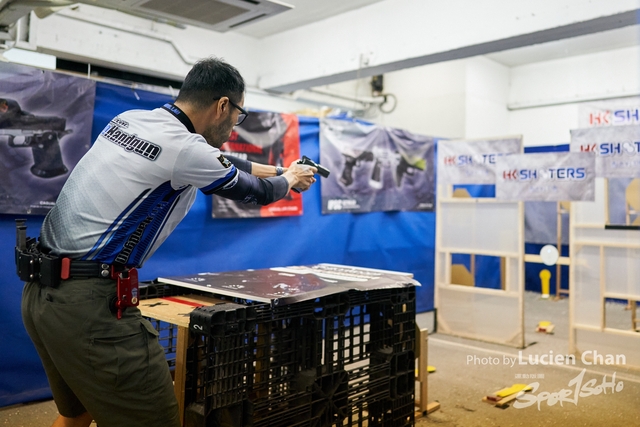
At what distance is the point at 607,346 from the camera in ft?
13.1

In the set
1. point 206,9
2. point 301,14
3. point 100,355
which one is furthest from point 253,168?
point 301,14

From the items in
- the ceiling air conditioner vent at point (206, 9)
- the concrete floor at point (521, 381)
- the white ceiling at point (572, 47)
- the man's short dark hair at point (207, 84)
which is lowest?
the concrete floor at point (521, 381)

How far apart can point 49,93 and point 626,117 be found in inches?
150

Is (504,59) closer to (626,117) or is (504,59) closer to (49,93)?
(626,117)

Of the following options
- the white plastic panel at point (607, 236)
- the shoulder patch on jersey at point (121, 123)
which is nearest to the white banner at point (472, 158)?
the white plastic panel at point (607, 236)

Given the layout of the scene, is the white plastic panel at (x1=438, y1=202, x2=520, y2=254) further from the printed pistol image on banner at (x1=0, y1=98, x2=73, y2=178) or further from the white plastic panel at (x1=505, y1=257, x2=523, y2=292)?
the printed pistol image on banner at (x1=0, y1=98, x2=73, y2=178)

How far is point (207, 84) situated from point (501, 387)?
9.06 feet

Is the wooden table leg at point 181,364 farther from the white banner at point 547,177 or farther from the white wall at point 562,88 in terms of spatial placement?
the white wall at point 562,88

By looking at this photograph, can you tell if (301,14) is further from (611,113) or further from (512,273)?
(512,273)

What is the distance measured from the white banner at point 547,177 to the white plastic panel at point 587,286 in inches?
17.2

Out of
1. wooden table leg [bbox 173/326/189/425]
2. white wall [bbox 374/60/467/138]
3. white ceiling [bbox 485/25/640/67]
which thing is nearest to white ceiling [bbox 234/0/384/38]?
white wall [bbox 374/60/467/138]

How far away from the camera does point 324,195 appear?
461 centimetres

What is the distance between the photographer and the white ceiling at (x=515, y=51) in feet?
18.2

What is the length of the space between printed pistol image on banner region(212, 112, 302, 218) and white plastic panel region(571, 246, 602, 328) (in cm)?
221
